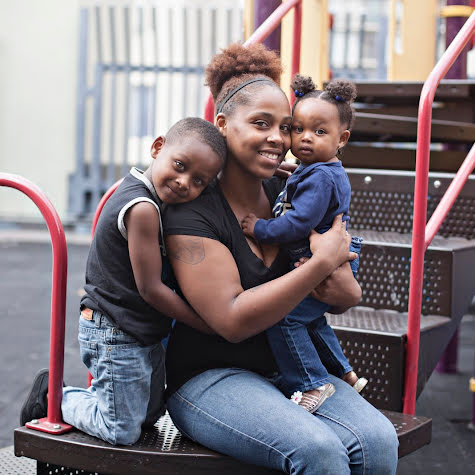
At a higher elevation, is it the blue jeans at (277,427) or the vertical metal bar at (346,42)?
the vertical metal bar at (346,42)

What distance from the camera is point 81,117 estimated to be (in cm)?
1163

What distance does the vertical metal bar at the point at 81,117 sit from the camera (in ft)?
37.9

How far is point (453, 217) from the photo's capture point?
382 centimetres

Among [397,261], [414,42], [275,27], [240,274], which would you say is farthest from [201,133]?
[414,42]

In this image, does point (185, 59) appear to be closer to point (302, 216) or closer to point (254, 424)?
point (302, 216)

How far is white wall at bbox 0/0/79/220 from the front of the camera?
38.4ft

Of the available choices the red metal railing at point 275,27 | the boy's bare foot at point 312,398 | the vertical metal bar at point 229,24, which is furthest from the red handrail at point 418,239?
the vertical metal bar at point 229,24

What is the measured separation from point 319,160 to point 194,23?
9977 mm

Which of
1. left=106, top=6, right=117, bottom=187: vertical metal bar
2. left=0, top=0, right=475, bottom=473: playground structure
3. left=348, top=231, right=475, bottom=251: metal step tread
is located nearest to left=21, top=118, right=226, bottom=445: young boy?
left=0, top=0, right=475, bottom=473: playground structure

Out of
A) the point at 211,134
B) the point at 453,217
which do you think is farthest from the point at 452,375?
the point at 211,134

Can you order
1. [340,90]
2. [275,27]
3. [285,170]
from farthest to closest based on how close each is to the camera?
[275,27]
[285,170]
[340,90]

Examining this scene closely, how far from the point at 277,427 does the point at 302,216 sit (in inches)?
23.4

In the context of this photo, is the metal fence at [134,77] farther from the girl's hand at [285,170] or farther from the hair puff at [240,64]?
the hair puff at [240,64]

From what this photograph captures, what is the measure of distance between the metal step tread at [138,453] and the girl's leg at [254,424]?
0.04 meters
